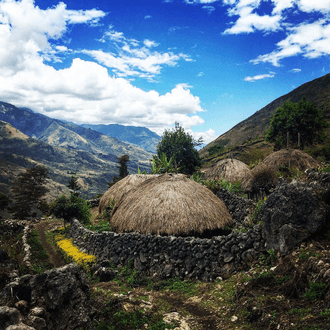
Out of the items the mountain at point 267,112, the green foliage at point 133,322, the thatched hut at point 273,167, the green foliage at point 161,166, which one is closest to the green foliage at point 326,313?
the green foliage at point 133,322

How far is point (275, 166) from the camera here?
17.6 meters

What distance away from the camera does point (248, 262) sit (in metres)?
7.35

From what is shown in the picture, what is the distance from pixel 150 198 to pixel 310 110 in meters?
28.0

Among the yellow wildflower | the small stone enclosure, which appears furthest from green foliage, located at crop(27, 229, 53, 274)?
the small stone enclosure

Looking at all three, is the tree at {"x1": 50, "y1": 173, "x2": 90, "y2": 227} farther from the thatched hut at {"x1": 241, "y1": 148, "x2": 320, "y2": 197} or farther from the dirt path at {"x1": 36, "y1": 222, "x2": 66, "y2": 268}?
the thatched hut at {"x1": 241, "y1": 148, "x2": 320, "y2": 197}

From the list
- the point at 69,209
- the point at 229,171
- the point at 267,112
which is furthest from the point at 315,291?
the point at 267,112

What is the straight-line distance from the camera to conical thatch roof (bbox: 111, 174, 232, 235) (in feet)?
34.1

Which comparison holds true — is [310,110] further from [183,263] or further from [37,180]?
[37,180]

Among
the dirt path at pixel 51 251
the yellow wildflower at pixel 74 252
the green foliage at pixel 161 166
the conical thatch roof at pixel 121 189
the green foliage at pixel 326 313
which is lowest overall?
the dirt path at pixel 51 251

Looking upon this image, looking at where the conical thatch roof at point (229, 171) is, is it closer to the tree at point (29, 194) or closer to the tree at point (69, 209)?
the tree at point (69, 209)

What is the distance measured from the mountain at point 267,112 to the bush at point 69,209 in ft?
196

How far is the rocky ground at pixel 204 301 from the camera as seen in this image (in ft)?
15.2

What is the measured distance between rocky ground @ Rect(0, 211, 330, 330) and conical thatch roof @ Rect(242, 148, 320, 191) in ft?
36.3

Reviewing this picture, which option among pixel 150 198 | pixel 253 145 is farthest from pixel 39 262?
pixel 253 145
